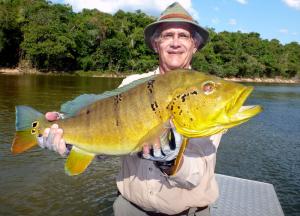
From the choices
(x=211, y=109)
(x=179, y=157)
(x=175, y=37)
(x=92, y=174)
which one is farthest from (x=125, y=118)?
(x=92, y=174)

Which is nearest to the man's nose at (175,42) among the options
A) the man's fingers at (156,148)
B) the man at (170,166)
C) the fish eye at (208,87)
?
the man at (170,166)

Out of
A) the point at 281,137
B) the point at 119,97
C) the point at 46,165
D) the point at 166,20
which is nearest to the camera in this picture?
the point at 119,97

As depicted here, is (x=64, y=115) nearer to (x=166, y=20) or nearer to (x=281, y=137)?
(x=166, y=20)

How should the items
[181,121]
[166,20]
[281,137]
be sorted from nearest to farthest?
[181,121] < [166,20] < [281,137]

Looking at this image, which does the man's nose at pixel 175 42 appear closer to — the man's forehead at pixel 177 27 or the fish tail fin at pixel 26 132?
the man's forehead at pixel 177 27

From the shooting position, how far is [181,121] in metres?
2.85

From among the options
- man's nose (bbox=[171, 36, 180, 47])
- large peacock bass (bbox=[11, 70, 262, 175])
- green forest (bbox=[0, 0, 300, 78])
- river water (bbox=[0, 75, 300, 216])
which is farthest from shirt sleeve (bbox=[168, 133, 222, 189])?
green forest (bbox=[0, 0, 300, 78])

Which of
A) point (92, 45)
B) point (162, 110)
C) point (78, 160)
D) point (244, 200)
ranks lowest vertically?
point (244, 200)

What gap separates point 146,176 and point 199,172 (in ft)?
1.63

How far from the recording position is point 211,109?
9.45 ft

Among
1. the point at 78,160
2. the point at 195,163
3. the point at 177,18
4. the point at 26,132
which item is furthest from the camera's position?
the point at 177,18

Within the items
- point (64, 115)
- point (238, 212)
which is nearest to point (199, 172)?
point (64, 115)

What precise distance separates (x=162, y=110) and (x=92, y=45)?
75.5 meters

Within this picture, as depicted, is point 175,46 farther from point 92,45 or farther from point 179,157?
point 92,45
